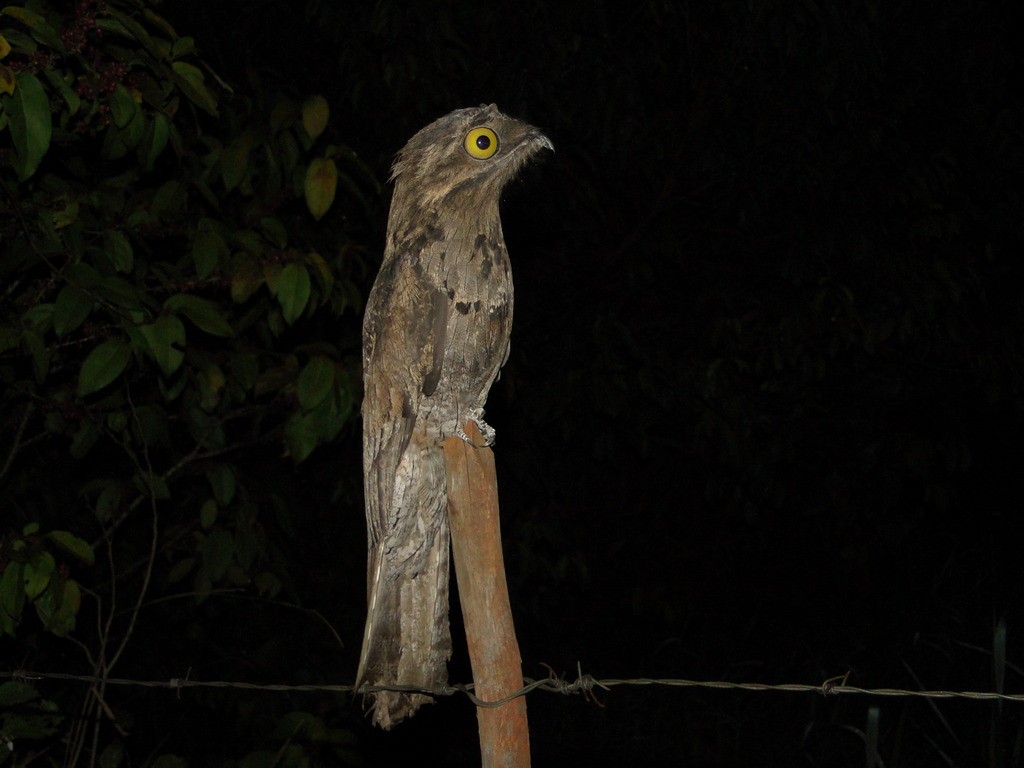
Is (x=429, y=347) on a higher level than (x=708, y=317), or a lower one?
lower

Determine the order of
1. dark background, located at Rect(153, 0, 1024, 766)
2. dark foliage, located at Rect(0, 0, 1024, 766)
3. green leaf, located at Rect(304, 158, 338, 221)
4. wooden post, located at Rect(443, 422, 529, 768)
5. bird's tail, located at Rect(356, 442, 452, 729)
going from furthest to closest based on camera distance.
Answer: dark background, located at Rect(153, 0, 1024, 766) → dark foliage, located at Rect(0, 0, 1024, 766) → green leaf, located at Rect(304, 158, 338, 221) → bird's tail, located at Rect(356, 442, 452, 729) → wooden post, located at Rect(443, 422, 529, 768)

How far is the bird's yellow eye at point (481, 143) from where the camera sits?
1.84 meters

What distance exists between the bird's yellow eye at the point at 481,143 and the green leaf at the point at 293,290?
70 cm

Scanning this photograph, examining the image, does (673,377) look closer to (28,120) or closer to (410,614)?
(410,614)

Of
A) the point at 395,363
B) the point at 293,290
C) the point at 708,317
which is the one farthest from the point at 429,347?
the point at 708,317

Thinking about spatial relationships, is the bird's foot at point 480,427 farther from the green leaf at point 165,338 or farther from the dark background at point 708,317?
the dark background at point 708,317

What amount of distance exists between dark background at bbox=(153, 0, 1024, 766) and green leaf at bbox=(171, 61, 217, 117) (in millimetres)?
1438

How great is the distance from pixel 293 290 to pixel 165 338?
324 mm

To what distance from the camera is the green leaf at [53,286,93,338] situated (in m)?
2.10

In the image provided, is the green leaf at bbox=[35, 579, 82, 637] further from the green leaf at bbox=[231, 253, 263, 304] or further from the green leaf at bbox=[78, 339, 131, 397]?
the green leaf at bbox=[231, 253, 263, 304]

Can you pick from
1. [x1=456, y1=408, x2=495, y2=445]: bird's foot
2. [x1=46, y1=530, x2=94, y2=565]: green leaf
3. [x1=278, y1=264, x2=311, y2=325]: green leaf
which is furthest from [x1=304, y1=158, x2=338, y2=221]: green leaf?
A: [x1=46, y1=530, x2=94, y2=565]: green leaf

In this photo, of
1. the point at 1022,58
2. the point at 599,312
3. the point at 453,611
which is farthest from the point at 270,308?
the point at 1022,58

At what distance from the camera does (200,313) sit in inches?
89.7

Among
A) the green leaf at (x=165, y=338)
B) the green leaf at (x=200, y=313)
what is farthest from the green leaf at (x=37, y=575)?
the green leaf at (x=200, y=313)
